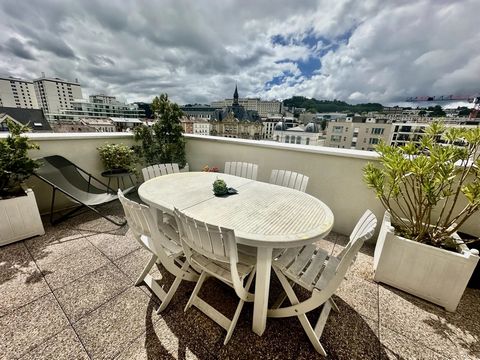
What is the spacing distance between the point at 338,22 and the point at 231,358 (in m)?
5.22

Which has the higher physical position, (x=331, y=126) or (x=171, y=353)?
(x=331, y=126)

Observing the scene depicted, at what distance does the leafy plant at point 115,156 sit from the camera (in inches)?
129

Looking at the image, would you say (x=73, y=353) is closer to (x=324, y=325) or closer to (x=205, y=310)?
(x=205, y=310)

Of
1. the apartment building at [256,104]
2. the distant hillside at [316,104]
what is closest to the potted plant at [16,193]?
the distant hillside at [316,104]

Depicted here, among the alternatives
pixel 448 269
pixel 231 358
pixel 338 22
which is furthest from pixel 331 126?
pixel 231 358

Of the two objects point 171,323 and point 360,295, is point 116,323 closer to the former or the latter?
point 171,323

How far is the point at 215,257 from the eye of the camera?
1.17 metres

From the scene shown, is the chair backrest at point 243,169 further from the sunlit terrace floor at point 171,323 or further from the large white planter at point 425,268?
the large white planter at point 425,268

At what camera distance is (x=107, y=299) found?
1560mm

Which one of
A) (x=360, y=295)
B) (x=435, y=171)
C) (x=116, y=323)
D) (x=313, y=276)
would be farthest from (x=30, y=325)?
(x=435, y=171)

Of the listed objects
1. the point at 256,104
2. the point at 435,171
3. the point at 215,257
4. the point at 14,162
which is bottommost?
the point at 215,257

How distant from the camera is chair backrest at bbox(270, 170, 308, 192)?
2314 millimetres

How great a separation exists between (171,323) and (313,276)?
1.13 metres

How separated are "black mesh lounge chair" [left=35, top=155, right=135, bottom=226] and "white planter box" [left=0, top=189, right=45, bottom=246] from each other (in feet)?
0.89
